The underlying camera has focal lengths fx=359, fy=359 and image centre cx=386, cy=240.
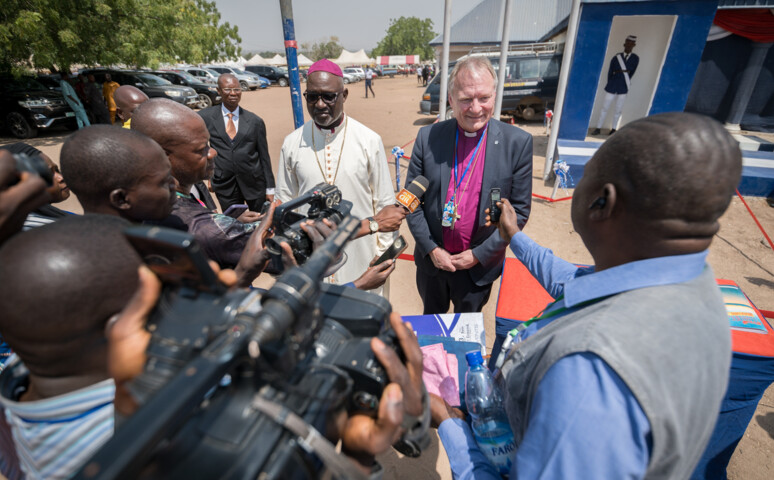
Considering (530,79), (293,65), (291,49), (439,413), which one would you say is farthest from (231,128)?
(530,79)

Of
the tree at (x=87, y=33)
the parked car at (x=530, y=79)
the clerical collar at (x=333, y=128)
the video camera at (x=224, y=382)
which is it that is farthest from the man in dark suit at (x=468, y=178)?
the tree at (x=87, y=33)

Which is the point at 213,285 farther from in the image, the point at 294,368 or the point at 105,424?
the point at 105,424

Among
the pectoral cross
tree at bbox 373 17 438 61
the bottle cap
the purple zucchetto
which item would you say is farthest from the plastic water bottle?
tree at bbox 373 17 438 61

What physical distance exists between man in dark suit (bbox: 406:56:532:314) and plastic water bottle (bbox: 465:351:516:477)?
3.43 ft

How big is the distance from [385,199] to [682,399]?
2.40 metres

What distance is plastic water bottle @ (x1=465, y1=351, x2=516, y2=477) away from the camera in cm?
128

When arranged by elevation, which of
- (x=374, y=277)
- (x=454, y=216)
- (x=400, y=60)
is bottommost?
(x=374, y=277)

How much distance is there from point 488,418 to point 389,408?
740 mm

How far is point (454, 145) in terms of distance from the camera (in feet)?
8.35

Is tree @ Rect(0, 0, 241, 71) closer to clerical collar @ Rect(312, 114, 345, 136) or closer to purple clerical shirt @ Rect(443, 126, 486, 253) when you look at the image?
clerical collar @ Rect(312, 114, 345, 136)

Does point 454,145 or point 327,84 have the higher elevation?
point 327,84

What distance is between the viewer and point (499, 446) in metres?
1.28

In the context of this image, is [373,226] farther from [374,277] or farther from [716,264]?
[716,264]

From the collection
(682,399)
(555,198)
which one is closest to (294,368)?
(682,399)
